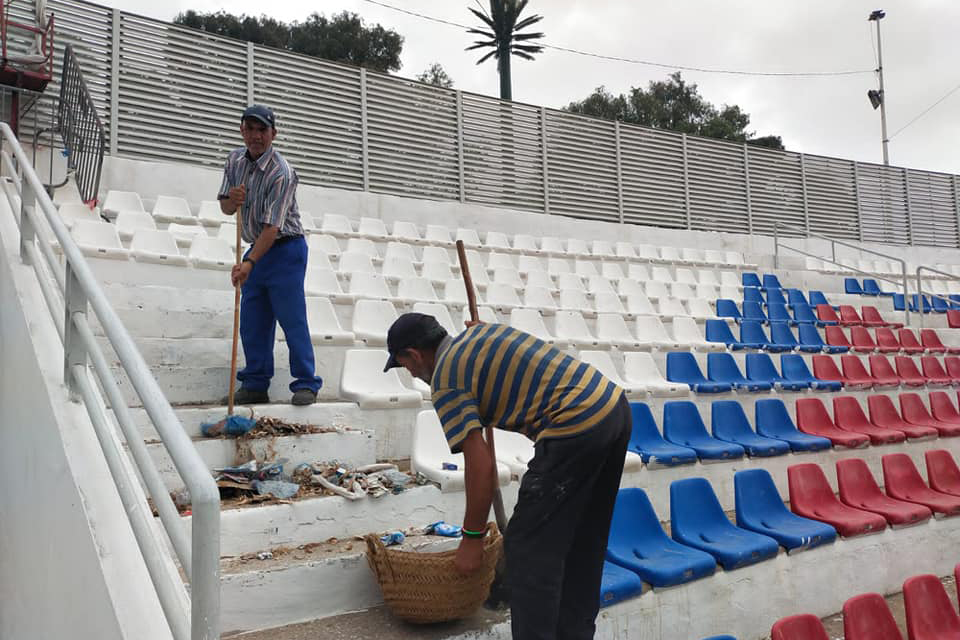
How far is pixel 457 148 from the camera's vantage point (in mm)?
10906

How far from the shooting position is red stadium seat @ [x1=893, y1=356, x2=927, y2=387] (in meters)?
6.99

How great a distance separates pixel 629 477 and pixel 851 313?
6.56 m

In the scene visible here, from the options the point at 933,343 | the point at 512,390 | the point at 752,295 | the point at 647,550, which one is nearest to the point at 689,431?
the point at 647,550

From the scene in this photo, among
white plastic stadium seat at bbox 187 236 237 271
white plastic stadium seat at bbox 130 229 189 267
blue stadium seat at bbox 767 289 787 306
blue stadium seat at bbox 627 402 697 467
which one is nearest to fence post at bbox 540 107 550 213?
blue stadium seat at bbox 767 289 787 306

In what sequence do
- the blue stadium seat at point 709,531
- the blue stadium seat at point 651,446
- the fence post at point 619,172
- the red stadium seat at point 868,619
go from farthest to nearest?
the fence post at point 619,172 < the blue stadium seat at point 651,446 < the blue stadium seat at point 709,531 < the red stadium seat at point 868,619

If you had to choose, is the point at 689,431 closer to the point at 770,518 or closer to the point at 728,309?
the point at 770,518

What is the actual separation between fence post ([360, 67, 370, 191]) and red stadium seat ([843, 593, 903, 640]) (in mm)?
8406

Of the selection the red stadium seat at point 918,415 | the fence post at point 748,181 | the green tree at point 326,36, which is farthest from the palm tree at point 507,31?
the red stadium seat at point 918,415

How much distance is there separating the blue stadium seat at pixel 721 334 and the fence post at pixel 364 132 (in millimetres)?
5141

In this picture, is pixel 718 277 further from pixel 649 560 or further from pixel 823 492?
pixel 649 560

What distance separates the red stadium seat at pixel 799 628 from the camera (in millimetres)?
2248

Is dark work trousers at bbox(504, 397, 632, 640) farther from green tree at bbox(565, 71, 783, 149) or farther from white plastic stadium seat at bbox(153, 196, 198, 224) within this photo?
green tree at bbox(565, 71, 783, 149)

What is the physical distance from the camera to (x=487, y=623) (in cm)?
244

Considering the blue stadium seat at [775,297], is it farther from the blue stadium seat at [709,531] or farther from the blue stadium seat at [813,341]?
the blue stadium seat at [709,531]
